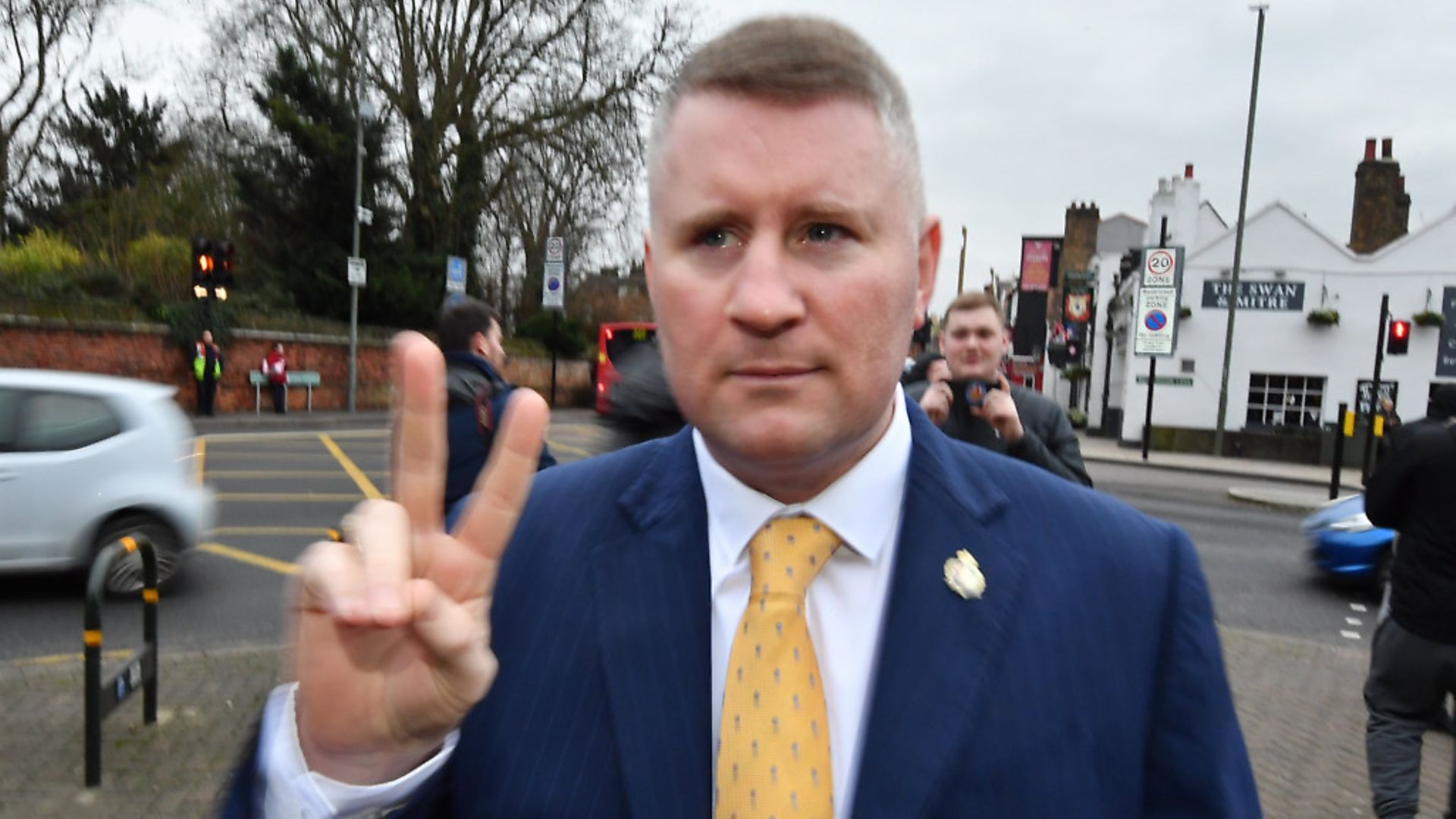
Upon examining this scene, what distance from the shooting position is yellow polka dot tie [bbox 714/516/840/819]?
1.24 metres

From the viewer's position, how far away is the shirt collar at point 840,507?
4.58 feet

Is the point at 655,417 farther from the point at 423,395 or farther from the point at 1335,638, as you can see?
the point at 1335,638

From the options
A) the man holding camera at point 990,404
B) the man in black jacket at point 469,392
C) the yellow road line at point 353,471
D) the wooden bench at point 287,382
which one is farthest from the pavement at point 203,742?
the wooden bench at point 287,382

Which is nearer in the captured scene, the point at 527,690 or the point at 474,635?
the point at 474,635

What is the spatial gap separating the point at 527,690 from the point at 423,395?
1.44 feet

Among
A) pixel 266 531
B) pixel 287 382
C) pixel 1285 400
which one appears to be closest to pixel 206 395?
pixel 287 382

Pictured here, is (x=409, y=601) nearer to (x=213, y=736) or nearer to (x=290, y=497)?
(x=213, y=736)

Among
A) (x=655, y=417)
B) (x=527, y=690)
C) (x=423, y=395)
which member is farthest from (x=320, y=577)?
(x=655, y=417)

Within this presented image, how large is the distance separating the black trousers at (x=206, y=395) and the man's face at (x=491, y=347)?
1930cm

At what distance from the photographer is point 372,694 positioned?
1117mm

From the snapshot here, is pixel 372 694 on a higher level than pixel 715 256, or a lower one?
lower

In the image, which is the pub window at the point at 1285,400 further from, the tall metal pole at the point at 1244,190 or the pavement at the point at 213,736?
the pavement at the point at 213,736

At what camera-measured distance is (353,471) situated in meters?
13.7

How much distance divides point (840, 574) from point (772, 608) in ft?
0.41
